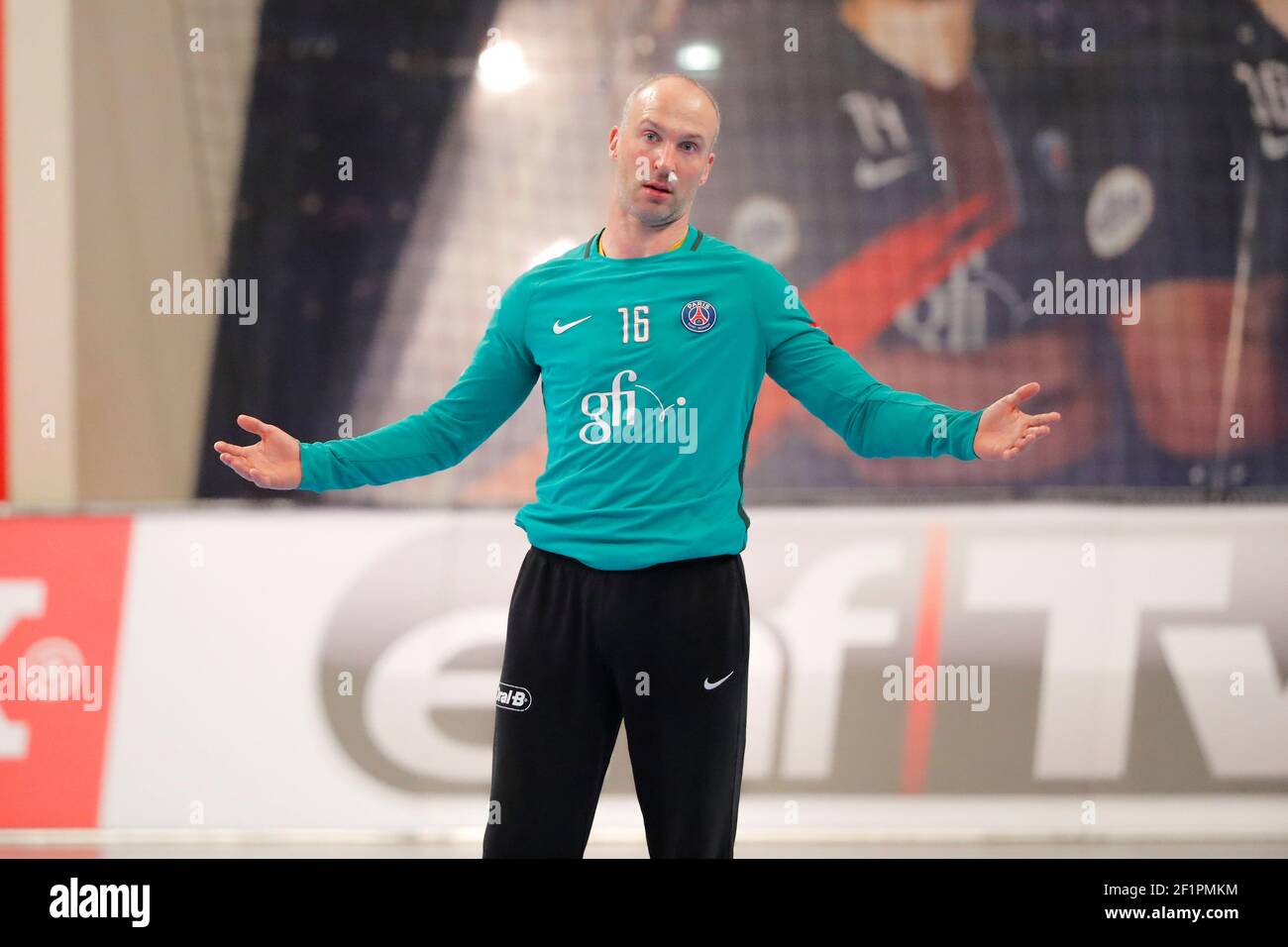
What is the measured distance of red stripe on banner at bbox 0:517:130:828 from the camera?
4.27 metres

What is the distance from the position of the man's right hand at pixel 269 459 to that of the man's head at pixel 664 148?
0.86 meters

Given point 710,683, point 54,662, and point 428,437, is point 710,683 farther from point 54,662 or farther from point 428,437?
point 54,662

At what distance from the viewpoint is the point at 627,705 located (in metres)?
2.33

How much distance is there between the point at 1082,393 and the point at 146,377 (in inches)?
149

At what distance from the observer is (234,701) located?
14.2 ft

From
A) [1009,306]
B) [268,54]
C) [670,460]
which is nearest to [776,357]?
[670,460]

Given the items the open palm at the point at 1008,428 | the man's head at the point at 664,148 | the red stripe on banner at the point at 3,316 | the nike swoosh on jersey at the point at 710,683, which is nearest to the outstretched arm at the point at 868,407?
the open palm at the point at 1008,428

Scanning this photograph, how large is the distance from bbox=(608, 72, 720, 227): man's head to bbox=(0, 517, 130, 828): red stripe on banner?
2865 millimetres

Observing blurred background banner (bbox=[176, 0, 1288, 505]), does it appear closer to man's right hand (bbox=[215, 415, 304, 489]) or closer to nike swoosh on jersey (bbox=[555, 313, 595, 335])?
man's right hand (bbox=[215, 415, 304, 489])

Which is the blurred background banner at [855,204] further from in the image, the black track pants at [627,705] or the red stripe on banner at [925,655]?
the black track pants at [627,705]

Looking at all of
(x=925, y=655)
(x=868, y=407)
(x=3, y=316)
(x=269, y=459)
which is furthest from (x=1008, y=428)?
(x=3, y=316)

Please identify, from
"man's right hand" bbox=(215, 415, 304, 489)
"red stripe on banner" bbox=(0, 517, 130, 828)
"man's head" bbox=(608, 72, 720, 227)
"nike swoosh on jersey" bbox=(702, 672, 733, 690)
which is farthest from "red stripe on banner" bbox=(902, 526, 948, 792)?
"red stripe on banner" bbox=(0, 517, 130, 828)

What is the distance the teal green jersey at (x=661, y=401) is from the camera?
233cm

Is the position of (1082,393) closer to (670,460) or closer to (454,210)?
(454,210)
